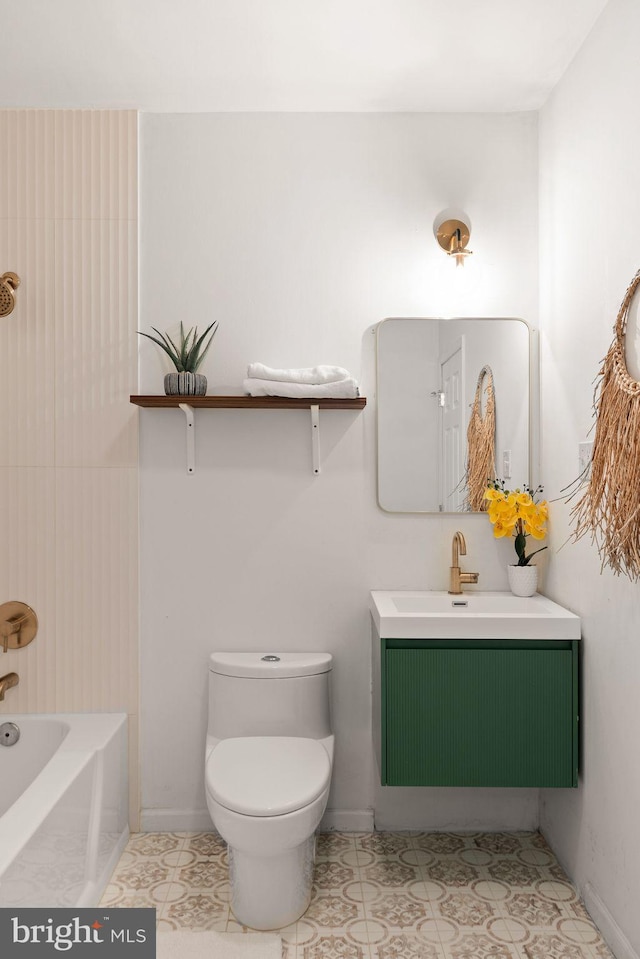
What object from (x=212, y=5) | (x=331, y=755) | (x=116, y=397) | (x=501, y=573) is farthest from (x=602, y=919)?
(x=212, y=5)

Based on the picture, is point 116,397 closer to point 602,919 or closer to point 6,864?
point 6,864

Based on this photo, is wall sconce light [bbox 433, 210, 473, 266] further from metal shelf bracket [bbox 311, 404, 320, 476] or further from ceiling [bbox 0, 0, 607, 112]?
metal shelf bracket [bbox 311, 404, 320, 476]

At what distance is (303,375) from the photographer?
226cm

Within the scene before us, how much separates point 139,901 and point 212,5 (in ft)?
8.20

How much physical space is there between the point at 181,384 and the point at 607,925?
1.96 metres

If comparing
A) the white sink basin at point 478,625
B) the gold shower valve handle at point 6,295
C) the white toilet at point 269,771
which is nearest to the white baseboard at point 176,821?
the white toilet at point 269,771

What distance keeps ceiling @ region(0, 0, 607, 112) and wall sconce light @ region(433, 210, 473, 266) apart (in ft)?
1.30

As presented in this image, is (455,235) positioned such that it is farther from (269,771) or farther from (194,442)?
(269,771)

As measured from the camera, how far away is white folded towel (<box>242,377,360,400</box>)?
7.36 ft

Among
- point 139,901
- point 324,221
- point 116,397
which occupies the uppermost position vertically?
point 324,221

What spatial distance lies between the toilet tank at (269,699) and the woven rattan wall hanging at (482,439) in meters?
0.84

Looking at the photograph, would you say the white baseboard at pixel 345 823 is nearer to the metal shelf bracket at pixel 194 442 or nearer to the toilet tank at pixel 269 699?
the toilet tank at pixel 269 699

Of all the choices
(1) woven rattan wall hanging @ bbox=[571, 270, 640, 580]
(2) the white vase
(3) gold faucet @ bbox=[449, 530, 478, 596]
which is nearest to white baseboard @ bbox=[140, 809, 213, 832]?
(3) gold faucet @ bbox=[449, 530, 478, 596]

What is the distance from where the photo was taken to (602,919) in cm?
188
